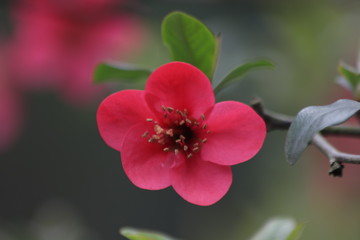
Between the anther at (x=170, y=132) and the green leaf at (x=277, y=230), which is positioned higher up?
the anther at (x=170, y=132)

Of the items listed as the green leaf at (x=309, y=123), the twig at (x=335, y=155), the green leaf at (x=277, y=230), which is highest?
the green leaf at (x=309, y=123)

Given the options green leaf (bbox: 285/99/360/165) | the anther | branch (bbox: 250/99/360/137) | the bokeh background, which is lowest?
the bokeh background

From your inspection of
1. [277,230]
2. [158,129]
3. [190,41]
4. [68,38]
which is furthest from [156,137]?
[68,38]

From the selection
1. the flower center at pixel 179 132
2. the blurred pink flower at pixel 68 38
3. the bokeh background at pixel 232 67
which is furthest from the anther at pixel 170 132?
the blurred pink flower at pixel 68 38

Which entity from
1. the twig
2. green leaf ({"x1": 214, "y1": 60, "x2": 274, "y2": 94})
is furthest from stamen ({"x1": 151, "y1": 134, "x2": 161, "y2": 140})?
the twig

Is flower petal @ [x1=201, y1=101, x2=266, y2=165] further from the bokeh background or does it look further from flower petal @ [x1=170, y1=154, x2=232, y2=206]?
the bokeh background

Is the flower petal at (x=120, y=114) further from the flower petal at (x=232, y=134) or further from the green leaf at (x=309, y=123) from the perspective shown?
the green leaf at (x=309, y=123)

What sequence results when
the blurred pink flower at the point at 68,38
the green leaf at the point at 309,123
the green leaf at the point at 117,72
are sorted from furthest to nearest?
the blurred pink flower at the point at 68,38, the green leaf at the point at 117,72, the green leaf at the point at 309,123
